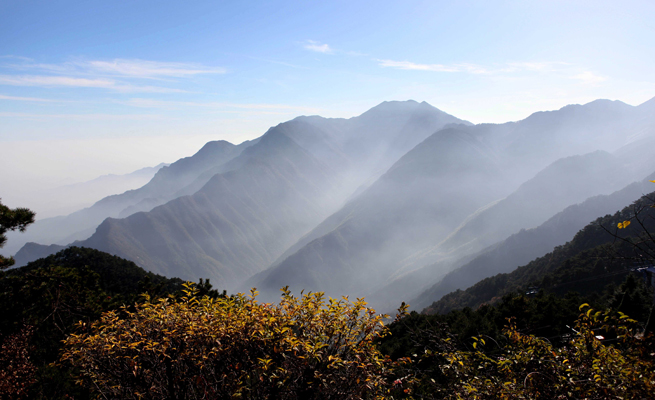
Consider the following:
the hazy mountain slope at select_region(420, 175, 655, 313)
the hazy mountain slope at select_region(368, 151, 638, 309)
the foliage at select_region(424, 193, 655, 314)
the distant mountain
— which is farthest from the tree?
the distant mountain

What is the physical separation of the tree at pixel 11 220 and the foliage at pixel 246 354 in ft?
31.3

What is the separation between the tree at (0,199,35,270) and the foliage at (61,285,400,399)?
9.53 metres

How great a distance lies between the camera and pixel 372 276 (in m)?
157

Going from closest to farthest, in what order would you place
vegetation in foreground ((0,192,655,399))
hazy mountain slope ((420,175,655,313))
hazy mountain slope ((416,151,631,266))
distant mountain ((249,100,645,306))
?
vegetation in foreground ((0,192,655,399)) → hazy mountain slope ((420,175,655,313)) → hazy mountain slope ((416,151,631,266)) → distant mountain ((249,100,645,306))

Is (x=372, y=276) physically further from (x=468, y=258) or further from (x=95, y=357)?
(x=95, y=357)

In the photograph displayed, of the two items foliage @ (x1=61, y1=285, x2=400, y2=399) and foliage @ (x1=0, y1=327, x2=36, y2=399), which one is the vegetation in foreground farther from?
foliage @ (x1=0, y1=327, x2=36, y2=399)

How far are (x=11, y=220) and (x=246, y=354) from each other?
40.9 feet

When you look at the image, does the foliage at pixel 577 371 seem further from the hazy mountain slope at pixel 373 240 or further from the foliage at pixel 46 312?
the hazy mountain slope at pixel 373 240

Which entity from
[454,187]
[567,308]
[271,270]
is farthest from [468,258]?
[567,308]

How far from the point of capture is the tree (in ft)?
39.6

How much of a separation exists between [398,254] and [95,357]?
165 metres

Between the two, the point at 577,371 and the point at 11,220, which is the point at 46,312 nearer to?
the point at 11,220

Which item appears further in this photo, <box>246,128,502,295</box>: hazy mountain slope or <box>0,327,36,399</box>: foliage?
<box>246,128,502,295</box>: hazy mountain slope

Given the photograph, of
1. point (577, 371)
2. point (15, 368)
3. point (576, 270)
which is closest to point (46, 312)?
point (15, 368)
